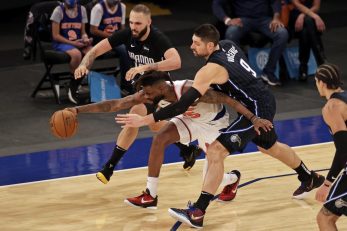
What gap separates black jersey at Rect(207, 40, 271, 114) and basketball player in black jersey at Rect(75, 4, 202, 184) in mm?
835

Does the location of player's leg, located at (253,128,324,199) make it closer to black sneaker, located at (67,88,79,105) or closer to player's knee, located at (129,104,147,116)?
player's knee, located at (129,104,147,116)

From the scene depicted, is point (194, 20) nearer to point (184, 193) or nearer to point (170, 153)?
point (170, 153)

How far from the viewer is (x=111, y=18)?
42.5 feet

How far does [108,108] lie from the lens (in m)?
8.52

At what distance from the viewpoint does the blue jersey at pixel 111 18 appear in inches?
508

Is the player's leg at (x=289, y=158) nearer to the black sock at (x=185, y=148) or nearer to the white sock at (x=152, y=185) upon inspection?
the white sock at (x=152, y=185)

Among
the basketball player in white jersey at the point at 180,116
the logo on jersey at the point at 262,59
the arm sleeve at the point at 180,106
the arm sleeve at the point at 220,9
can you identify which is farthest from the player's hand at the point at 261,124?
the logo on jersey at the point at 262,59

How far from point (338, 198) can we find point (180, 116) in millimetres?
2422

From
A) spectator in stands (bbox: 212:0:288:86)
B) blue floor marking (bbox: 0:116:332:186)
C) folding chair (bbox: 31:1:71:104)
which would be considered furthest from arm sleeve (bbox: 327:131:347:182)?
spectator in stands (bbox: 212:0:288:86)

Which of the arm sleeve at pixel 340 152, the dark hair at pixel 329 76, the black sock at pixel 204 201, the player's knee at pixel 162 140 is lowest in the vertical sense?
the black sock at pixel 204 201

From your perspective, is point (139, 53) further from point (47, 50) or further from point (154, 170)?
point (47, 50)

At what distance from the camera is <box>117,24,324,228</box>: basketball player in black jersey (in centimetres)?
818

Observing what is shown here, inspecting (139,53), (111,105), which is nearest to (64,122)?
(111,105)

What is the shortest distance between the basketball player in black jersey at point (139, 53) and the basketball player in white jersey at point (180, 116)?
41 centimetres
